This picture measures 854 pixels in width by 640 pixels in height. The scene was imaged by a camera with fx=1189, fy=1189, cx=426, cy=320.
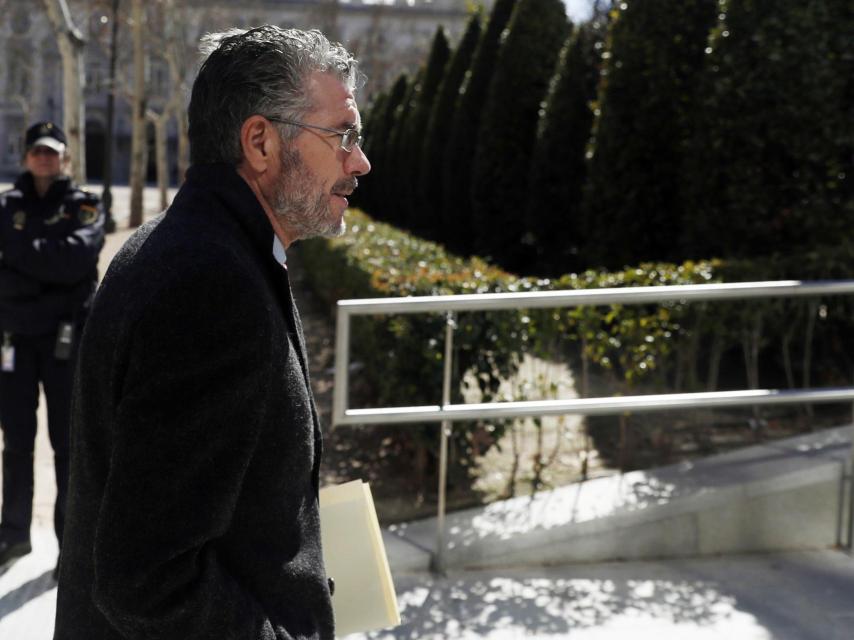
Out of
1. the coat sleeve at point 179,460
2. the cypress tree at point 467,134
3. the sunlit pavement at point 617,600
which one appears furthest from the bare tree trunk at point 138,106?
the coat sleeve at point 179,460

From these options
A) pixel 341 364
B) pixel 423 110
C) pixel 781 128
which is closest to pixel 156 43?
pixel 423 110

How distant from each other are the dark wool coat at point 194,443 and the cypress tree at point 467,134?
45.5 feet

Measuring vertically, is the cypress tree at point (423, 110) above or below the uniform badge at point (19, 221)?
above

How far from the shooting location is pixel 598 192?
8.99 metres

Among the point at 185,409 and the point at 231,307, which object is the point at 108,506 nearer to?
the point at 185,409

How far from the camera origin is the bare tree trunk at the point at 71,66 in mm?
20441

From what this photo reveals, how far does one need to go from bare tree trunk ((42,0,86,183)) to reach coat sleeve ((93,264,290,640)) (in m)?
19.1

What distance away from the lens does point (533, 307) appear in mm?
4613

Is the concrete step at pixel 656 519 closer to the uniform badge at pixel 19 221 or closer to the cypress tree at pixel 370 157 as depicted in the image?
the uniform badge at pixel 19 221

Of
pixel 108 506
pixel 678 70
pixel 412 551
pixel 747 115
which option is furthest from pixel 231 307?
pixel 678 70

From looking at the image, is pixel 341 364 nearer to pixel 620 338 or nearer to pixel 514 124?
pixel 620 338

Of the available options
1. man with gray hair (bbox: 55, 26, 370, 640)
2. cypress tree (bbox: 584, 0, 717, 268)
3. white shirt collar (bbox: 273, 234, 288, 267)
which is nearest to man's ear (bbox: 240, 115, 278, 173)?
man with gray hair (bbox: 55, 26, 370, 640)

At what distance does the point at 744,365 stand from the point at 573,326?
138 centimetres

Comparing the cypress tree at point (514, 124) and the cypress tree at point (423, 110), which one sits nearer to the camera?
the cypress tree at point (514, 124)
